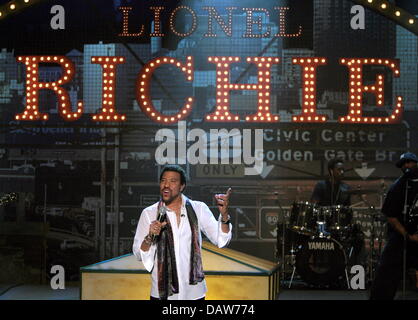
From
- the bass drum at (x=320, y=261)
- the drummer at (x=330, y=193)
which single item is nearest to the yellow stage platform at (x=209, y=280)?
the bass drum at (x=320, y=261)

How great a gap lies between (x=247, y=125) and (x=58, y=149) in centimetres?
218

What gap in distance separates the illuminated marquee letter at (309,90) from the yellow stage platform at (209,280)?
6.83 ft

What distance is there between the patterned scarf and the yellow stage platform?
186cm

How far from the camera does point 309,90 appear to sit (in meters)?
8.85

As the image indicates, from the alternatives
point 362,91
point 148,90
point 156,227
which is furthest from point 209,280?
point 362,91

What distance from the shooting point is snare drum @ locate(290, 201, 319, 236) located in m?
8.72

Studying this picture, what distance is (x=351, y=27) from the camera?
29.8ft

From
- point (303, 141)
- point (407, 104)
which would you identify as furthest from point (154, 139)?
point (407, 104)

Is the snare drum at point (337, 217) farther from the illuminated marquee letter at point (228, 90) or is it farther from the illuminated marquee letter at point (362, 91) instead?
the illuminated marquee letter at point (228, 90)

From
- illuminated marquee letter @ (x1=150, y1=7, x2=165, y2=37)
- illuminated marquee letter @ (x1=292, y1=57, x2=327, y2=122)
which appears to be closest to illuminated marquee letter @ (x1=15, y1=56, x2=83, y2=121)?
illuminated marquee letter @ (x1=150, y1=7, x2=165, y2=37)

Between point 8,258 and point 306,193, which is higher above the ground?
point 306,193

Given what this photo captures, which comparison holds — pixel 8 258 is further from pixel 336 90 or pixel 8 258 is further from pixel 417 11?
pixel 417 11

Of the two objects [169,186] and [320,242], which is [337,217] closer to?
[320,242]

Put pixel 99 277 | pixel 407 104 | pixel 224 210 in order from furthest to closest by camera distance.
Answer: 1. pixel 407 104
2. pixel 99 277
3. pixel 224 210
